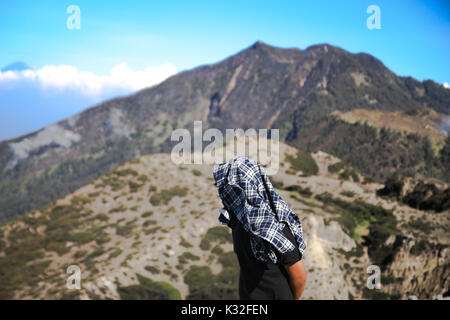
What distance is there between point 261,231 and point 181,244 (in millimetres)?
22637

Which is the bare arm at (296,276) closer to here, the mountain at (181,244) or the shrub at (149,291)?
the mountain at (181,244)

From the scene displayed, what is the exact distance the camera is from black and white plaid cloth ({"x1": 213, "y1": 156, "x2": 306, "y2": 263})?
3064 millimetres

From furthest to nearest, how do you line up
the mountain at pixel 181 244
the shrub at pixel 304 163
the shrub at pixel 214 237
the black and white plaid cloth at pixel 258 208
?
the shrub at pixel 304 163, the shrub at pixel 214 237, the mountain at pixel 181 244, the black and white plaid cloth at pixel 258 208

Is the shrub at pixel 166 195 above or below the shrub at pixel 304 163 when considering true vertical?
below

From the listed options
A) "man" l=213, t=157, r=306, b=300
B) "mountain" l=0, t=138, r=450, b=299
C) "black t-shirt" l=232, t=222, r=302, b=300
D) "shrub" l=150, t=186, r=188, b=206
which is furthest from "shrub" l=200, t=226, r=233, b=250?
"man" l=213, t=157, r=306, b=300

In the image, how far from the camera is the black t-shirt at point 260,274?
337 centimetres

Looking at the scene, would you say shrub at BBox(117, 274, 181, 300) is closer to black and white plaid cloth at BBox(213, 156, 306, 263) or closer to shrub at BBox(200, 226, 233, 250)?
shrub at BBox(200, 226, 233, 250)

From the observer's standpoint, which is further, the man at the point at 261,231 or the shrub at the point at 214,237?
the shrub at the point at 214,237

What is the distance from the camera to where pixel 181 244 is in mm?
24297

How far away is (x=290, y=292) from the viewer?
3.44m

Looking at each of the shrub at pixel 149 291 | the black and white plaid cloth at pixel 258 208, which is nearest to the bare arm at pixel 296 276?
the black and white plaid cloth at pixel 258 208

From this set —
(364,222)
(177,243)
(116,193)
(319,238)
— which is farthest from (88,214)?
(364,222)

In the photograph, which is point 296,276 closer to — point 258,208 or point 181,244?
point 258,208

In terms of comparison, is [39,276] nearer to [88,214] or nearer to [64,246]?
[64,246]
